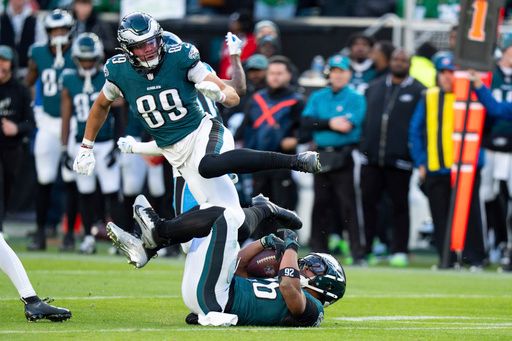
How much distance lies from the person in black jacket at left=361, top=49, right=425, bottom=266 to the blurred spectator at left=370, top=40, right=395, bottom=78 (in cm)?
63

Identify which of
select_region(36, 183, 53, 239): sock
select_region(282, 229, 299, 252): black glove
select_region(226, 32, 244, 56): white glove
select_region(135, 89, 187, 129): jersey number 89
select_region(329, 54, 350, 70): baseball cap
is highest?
select_region(226, 32, 244, 56): white glove

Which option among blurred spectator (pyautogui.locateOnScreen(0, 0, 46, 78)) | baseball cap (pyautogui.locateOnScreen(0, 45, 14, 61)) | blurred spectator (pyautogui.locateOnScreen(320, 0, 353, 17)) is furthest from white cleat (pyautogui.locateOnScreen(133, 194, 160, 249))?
blurred spectator (pyautogui.locateOnScreen(320, 0, 353, 17))

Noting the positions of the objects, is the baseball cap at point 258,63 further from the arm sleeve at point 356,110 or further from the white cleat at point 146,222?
the white cleat at point 146,222

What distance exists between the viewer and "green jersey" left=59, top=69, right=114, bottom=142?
49.7ft

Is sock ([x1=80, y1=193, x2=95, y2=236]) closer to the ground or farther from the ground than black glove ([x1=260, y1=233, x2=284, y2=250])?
closer to the ground

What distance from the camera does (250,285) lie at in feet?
28.8

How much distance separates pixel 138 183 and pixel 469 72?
3.93m

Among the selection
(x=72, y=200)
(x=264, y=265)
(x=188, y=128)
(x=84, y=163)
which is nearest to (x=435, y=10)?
(x=72, y=200)

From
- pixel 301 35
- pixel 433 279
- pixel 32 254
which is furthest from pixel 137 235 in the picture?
pixel 301 35

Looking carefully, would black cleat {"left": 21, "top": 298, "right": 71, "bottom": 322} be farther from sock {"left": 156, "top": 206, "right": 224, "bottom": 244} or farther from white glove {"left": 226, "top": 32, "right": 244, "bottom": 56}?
white glove {"left": 226, "top": 32, "right": 244, "bottom": 56}

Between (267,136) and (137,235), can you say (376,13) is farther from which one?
(137,235)

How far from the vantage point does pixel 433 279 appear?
12945 millimetres

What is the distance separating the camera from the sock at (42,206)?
15453mm

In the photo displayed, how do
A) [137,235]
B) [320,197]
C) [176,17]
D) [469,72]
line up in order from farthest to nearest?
[176,17] → [320,197] → [469,72] → [137,235]
